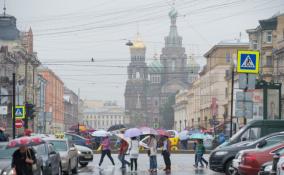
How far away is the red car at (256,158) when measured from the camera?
2161cm

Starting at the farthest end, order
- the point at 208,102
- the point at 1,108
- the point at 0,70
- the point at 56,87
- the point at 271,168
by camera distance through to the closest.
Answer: the point at 56,87, the point at 208,102, the point at 0,70, the point at 1,108, the point at 271,168

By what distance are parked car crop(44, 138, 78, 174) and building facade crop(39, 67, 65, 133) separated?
109m

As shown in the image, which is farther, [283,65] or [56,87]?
[56,87]

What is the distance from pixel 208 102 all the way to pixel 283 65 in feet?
178

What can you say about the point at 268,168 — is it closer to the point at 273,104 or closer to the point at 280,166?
the point at 280,166

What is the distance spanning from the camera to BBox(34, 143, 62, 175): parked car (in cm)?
2225

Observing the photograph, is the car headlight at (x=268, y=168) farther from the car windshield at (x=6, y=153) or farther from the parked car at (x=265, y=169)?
the car windshield at (x=6, y=153)

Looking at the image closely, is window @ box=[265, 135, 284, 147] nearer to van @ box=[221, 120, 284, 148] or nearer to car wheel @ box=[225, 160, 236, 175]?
car wheel @ box=[225, 160, 236, 175]

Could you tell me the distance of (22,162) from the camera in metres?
19.2

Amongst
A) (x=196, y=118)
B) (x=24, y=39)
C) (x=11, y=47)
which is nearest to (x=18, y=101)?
(x=11, y=47)

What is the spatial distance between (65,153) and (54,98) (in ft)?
439

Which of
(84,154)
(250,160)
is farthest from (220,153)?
(84,154)

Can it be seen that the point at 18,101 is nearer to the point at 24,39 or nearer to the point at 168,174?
the point at 168,174

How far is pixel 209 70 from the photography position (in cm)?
12988
